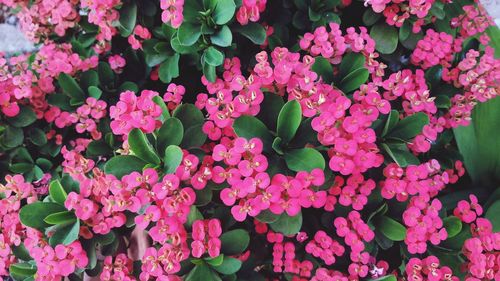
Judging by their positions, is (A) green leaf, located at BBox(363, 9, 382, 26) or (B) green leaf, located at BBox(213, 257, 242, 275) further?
(A) green leaf, located at BBox(363, 9, 382, 26)

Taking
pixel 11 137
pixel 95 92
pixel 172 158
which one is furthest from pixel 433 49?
pixel 11 137

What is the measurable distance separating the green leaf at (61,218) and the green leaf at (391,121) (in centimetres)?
63

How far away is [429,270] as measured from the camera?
84cm

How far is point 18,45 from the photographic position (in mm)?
2156

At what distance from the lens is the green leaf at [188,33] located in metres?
0.91

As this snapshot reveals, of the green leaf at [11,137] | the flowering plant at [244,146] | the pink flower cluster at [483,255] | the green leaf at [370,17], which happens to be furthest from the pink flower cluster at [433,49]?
the green leaf at [11,137]

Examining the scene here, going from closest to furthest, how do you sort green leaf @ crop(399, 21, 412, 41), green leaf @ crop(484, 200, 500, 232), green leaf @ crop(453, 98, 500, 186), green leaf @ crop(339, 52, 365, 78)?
green leaf @ crop(339, 52, 365, 78)
green leaf @ crop(399, 21, 412, 41)
green leaf @ crop(484, 200, 500, 232)
green leaf @ crop(453, 98, 500, 186)

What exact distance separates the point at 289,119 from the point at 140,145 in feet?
0.91

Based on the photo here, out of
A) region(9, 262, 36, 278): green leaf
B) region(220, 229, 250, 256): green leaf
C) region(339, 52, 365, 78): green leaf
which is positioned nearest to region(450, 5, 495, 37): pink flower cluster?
region(339, 52, 365, 78): green leaf

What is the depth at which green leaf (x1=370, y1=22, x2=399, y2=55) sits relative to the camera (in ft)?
3.52

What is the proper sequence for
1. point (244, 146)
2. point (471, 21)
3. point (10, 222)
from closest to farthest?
point (244, 146), point (10, 222), point (471, 21)

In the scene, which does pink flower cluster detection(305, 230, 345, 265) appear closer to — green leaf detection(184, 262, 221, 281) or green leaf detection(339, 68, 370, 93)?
green leaf detection(184, 262, 221, 281)

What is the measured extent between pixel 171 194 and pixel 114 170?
128mm

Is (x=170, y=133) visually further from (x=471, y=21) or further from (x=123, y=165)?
(x=471, y=21)
